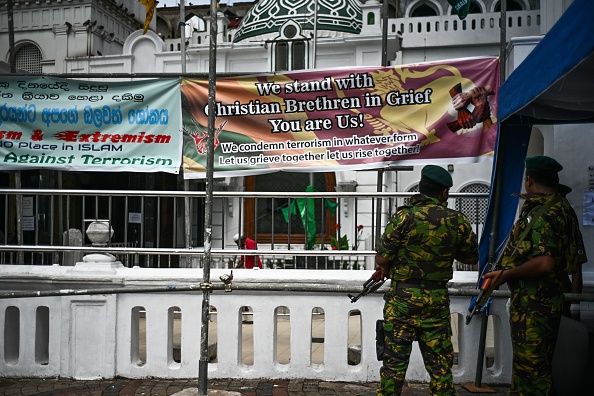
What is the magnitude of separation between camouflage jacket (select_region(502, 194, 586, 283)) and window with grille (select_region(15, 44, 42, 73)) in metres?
21.6

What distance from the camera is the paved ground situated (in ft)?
19.6

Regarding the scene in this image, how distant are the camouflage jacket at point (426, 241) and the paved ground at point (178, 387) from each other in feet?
6.10

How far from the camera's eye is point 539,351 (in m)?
4.42

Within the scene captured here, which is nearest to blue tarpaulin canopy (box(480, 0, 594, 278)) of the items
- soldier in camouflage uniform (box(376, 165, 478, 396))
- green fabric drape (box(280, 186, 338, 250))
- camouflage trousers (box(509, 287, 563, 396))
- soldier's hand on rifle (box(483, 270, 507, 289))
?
soldier in camouflage uniform (box(376, 165, 478, 396))

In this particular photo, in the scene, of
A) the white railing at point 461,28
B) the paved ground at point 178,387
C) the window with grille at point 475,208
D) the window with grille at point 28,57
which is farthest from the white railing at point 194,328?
the window with grille at point 28,57

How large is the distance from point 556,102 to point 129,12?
2354 centimetres

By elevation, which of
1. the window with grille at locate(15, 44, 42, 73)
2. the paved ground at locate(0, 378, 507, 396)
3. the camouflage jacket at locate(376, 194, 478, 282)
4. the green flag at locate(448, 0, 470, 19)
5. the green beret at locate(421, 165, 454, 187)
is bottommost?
the paved ground at locate(0, 378, 507, 396)

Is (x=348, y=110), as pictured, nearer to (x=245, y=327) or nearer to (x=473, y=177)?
(x=245, y=327)

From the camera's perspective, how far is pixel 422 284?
178 inches

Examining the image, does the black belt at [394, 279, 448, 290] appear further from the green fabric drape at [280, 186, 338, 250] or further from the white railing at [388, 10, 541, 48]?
the white railing at [388, 10, 541, 48]

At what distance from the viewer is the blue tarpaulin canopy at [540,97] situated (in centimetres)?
362

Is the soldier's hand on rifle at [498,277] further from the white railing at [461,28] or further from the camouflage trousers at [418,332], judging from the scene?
the white railing at [461,28]

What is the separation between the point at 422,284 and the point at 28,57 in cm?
2196

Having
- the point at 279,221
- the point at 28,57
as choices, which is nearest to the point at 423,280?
the point at 279,221
